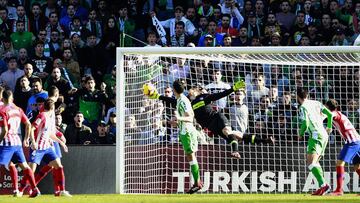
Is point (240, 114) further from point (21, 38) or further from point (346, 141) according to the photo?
point (21, 38)

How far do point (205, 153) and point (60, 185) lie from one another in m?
2.99

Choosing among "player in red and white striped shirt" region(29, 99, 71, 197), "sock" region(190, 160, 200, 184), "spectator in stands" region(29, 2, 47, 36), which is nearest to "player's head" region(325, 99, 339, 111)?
"sock" region(190, 160, 200, 184)

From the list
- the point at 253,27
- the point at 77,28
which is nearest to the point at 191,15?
the point at 253,27

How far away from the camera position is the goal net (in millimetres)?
21219

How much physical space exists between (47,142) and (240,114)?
4.01 metres


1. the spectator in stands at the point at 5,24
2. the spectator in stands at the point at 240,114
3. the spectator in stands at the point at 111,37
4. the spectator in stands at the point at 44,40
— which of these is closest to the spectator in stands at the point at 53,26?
the spectator in stands at the point at 44,40

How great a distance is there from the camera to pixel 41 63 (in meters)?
24.1

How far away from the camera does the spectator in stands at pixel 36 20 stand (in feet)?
83.9

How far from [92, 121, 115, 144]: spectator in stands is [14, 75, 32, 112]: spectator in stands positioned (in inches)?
61.8

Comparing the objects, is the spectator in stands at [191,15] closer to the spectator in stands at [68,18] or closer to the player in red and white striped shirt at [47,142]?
the spectator in stands at [68,18]

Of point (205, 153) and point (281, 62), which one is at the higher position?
point (281, 62)

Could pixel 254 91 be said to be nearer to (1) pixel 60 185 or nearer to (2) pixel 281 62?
(2) pixel 281 62

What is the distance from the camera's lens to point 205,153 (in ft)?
70.5

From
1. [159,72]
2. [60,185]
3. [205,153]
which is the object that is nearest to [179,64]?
[159,72]
